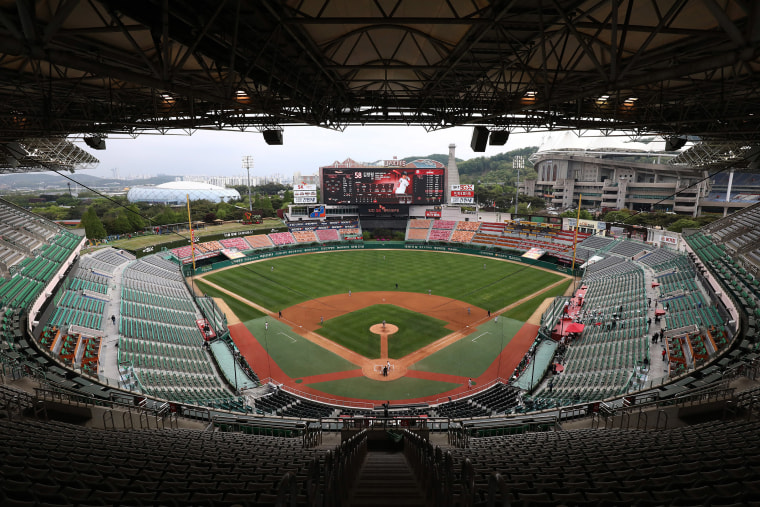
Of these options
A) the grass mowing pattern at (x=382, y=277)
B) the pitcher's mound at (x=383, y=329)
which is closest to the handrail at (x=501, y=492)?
the pitcher's mound at (x=383, y=329)

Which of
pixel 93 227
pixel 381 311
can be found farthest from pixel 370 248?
pixel 93 227

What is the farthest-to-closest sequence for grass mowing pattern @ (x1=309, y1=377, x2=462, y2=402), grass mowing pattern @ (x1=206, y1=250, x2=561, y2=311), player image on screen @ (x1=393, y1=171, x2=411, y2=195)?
player image on screen @ (x1=393, y1=171, x2=411, y2=195)
grass mowing pattern @ (x1=206, y1=250, x2=561, y2=311)
grass mowing pattern @ (x1=309, y1=377, x2=462, y2=402)

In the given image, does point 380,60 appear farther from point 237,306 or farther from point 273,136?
point 237,306

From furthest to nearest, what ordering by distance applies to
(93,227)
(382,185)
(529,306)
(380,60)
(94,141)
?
(382,185) → (93,227) → (529,306) → (94,141) → (380,60)

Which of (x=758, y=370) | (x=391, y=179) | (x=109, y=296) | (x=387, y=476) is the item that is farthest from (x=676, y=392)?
(x=391, y=179)

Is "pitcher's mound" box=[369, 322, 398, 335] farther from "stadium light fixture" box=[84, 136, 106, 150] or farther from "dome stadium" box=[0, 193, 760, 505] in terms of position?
"stadium light fixture" box=[84, 136, 106, 150]

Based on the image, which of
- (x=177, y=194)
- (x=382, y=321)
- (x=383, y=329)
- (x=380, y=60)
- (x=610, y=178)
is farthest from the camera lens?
(x=177, y=194)

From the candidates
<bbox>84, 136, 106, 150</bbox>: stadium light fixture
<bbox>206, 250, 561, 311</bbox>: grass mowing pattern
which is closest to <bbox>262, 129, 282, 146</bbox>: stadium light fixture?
<bbox>84, 136, 106, 150</bbox>: stadium light fixture
